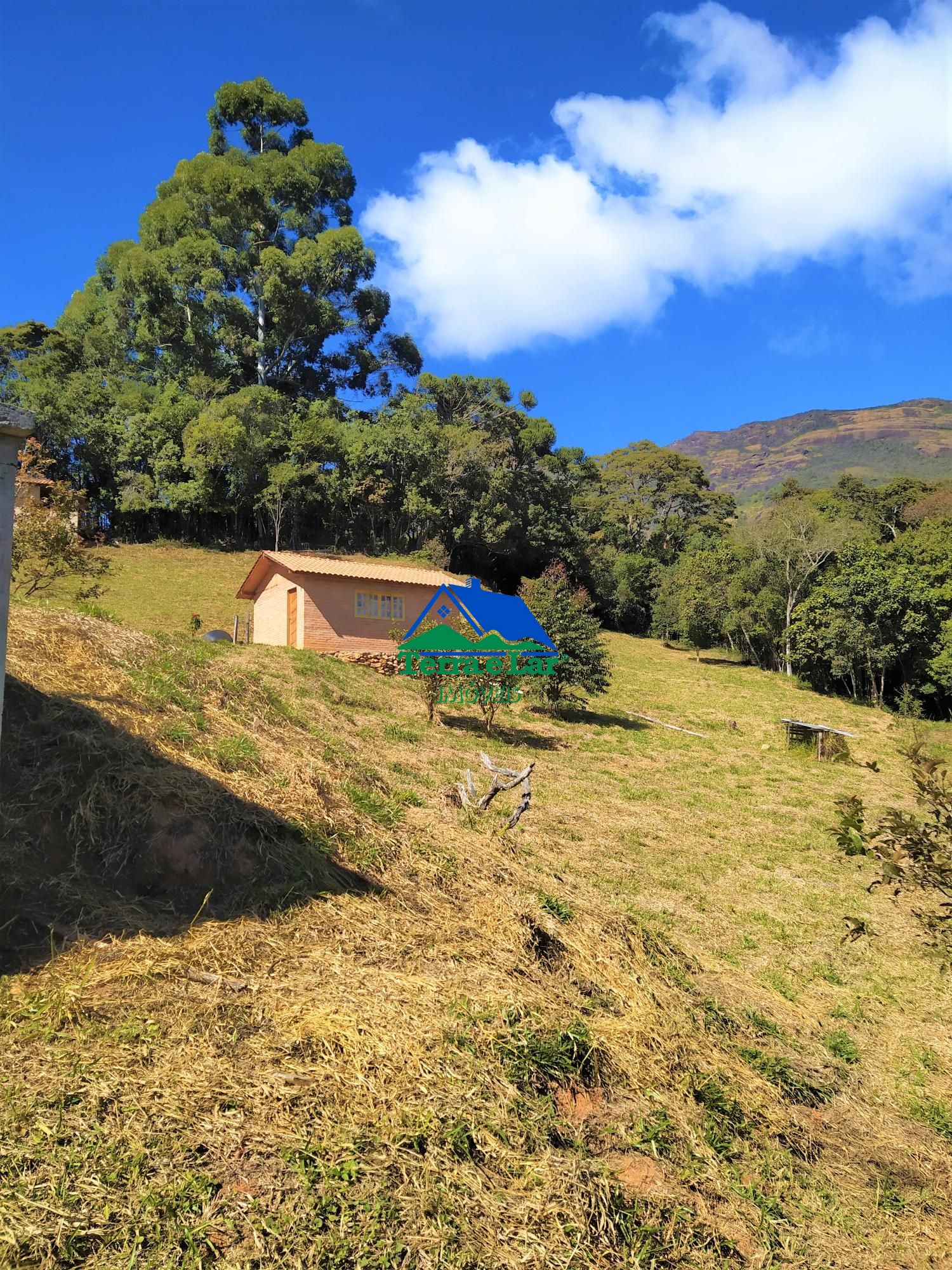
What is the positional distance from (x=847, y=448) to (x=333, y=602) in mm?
165578

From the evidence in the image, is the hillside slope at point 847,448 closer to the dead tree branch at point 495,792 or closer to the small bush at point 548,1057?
the dead tree branch at point 495,792

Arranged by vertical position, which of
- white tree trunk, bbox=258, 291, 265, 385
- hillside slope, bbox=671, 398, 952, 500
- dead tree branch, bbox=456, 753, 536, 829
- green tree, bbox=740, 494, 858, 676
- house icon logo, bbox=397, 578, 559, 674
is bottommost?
dead tree branch, bbox=456, 753, 536, 829

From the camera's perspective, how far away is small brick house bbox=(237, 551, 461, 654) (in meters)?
21.1

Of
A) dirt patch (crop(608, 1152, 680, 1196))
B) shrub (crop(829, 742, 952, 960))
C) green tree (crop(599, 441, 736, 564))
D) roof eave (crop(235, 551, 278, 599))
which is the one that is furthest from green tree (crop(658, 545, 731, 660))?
dirt patch (crop(608, 1152, 680, 1196))

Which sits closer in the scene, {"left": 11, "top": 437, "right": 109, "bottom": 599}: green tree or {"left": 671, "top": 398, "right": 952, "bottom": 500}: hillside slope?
{"left": 11, "top": 437, "right": 109, "bottom": 599}: green tree

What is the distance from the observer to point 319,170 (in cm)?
4641

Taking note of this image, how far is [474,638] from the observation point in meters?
19.9

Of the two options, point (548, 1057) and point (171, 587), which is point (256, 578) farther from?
point (548, 1057)

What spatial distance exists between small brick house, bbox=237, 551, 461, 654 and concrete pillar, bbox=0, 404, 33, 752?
681 inches

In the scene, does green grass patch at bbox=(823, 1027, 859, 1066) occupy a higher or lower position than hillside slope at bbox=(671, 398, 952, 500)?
lower

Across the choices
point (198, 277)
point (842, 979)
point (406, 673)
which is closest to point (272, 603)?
point (406, 673)

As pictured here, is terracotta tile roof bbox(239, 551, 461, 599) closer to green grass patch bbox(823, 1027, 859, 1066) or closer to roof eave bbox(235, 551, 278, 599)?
roof eave bbox(235, 551, 278, 599)

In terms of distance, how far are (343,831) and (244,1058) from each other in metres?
2.88

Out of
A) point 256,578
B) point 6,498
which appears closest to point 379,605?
point 256,578
